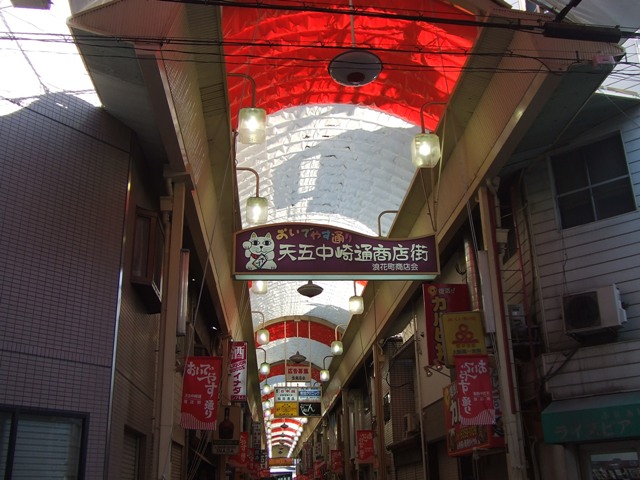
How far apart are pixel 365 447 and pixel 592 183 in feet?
44.3

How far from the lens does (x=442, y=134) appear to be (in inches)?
445

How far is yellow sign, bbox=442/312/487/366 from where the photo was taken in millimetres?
10047

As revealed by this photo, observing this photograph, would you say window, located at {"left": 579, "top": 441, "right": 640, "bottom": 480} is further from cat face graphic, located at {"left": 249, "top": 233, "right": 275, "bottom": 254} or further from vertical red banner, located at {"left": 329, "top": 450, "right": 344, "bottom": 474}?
vertical red banner, located at {"left": 329, "top": 450, "right": 344, "bottom": 474}

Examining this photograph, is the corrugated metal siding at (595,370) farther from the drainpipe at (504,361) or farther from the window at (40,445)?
the window at (40,445)

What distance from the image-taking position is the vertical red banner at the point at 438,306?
1233 centimetres

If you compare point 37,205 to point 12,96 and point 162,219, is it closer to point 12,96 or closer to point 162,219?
point 12,96

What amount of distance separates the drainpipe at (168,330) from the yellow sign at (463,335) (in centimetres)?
435

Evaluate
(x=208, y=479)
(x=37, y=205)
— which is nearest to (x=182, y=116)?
(x=37, y=205)

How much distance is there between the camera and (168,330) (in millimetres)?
8633

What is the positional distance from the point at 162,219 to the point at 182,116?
1.74m

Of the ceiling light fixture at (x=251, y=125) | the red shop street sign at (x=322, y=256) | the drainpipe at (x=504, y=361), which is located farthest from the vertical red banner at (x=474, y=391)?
the ceiling light fixture at (x=251, y=125)

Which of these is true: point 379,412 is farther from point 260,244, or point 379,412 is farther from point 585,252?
point 260,244

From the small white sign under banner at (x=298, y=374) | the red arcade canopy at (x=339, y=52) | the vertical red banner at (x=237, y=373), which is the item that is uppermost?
the red arcade canopy at (x=339, y=52)

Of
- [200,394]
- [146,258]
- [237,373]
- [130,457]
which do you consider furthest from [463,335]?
[237,373]
